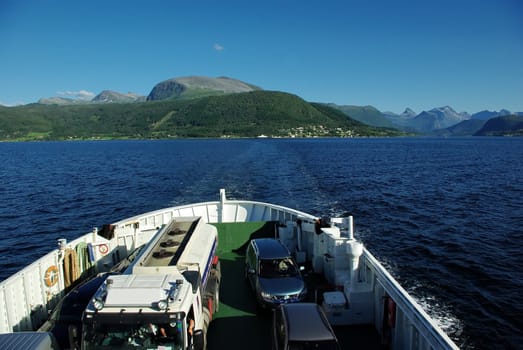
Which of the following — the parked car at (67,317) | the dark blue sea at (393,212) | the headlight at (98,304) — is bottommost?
the dark blue sea at (393,212)

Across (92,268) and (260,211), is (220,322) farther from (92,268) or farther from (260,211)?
(260,211)

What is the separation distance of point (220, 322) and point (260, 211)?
8931 millimetres

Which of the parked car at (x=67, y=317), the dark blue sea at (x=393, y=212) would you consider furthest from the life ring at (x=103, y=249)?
the dark blue sea at (x=393, y=212)

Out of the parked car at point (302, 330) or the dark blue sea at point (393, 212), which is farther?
the dark blue sea at point (393, 212)

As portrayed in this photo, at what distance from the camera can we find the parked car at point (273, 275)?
376 inches

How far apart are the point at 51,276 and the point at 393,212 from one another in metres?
32.1

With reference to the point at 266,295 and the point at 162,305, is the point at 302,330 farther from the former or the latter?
the point at 266,295

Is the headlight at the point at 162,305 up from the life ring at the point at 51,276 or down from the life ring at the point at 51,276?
up

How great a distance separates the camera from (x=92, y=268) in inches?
469

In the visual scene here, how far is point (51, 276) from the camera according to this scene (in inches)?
384

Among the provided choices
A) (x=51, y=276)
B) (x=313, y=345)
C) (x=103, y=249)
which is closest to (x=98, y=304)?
(x=313, y=345)

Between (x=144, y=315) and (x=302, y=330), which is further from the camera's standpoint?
(x=302, y=330)

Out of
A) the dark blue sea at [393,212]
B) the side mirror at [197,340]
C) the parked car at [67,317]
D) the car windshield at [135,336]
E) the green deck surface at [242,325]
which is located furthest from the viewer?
the dark blue sea at [393,212]

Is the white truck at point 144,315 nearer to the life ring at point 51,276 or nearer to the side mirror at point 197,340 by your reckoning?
the side mirror at point 197,340
